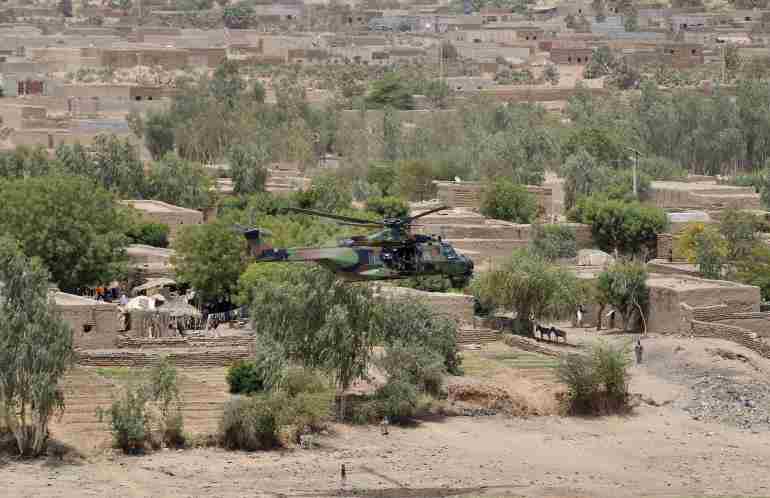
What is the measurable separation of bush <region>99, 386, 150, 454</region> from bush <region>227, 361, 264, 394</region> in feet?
9.40

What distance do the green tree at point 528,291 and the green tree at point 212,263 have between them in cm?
481

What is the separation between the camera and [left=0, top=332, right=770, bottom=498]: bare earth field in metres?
36.3

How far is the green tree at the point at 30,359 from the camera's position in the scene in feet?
121

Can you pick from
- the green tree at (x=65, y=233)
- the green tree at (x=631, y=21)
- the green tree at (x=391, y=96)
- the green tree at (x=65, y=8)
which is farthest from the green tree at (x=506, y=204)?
the green tree at (x=65, y=8)

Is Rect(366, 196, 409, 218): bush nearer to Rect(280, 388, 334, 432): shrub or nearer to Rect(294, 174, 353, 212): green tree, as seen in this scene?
Rect(294, 174, 353, 212): green tree

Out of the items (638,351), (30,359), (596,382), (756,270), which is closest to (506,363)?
(638,351)

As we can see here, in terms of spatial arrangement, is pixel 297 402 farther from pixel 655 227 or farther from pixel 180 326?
pixel 655 227

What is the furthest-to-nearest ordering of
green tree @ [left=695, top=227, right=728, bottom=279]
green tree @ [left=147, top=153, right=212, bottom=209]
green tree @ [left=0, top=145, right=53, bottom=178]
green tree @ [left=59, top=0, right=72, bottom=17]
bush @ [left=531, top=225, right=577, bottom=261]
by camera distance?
green tree @ [left=59, top=0, right=72, bottom=17]
green tree @ [left=147, top=153, right=212, bottom=209]
green tree @ [left=0, top=145, right=53, bottom=178]
bush @ [left=531, top=225, right=577, bottom=261]
green tree @ [left=695, top=227, right=728, bottom=279]

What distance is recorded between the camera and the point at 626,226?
193 ft

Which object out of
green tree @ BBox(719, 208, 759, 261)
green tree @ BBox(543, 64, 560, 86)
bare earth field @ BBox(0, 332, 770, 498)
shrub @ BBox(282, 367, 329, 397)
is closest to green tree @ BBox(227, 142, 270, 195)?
green tree @ BBox(719, 208, 759, 261)

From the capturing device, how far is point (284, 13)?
179375 millimetres

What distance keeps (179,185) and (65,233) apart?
16.8m

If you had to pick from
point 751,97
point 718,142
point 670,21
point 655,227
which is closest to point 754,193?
point 655,227

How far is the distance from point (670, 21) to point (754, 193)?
318ft
